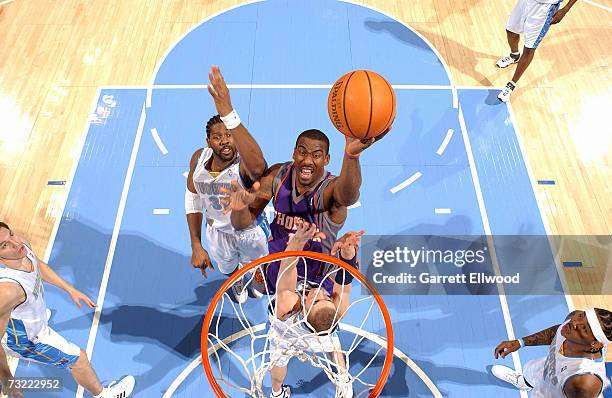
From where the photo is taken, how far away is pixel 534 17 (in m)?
6.74

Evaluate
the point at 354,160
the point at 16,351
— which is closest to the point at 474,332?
the point at 354,160

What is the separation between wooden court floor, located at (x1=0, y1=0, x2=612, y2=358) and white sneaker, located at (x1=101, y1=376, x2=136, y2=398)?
5.99 ft

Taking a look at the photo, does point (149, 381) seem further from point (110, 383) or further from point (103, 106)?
point (103, 106)

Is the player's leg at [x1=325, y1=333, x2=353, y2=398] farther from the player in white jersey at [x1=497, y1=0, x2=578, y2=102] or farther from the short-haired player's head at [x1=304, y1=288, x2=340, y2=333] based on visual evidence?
the player in white jersey at [x1=497, y1=0, x2=578, y2=102]

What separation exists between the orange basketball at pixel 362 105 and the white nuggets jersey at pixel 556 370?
6.49 feet

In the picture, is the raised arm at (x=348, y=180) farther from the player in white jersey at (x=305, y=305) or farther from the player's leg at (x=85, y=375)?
the player's leg at (x=85, y=375)

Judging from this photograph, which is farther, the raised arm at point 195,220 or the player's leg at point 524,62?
the player's leg at point 524,62

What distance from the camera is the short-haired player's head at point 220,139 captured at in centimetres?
441

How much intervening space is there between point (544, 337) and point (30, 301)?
371 cm

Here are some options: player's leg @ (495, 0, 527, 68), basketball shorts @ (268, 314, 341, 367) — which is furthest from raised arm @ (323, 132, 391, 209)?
player's leg @ (495, 0, 527, 68)

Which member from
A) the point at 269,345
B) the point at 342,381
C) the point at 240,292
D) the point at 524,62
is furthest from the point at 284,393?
the point at 524,62

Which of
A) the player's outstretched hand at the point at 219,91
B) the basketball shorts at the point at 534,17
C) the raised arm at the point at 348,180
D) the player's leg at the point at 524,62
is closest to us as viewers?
the raised arm at the point at 348,180

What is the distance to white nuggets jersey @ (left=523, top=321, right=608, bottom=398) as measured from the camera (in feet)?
12.4

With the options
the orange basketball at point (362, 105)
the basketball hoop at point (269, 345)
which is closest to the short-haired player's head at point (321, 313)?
the basketball hoop at point (269, 345)
